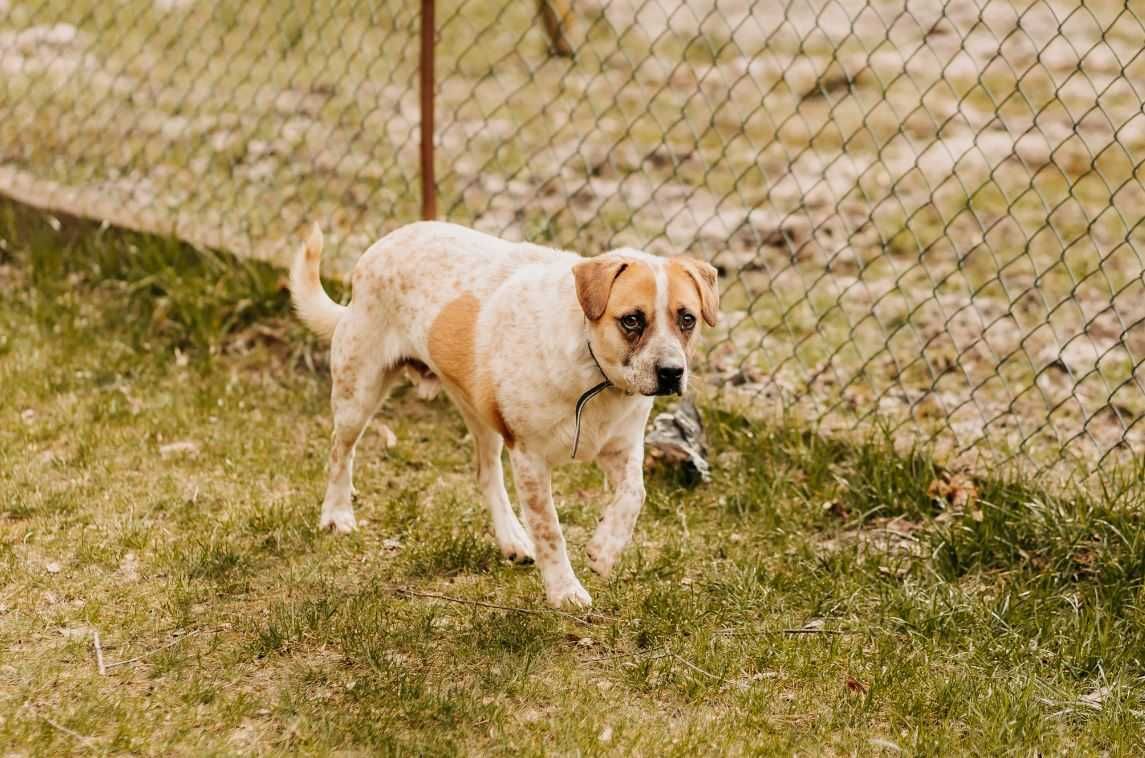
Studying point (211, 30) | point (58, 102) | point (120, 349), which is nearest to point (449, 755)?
point (120, 349)

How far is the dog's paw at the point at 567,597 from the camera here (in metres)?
3.98

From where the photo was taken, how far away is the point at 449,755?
3285 mm

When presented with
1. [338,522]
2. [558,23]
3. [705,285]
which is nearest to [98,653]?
[338,522]

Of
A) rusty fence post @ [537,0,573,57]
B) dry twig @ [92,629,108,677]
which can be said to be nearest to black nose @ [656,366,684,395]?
dry twig @ [92,629,108,677]

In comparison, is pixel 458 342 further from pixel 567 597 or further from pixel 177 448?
pixel 177 448

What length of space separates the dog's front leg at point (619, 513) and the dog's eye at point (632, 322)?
505 millimetres

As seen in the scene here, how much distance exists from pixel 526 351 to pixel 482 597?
80cm

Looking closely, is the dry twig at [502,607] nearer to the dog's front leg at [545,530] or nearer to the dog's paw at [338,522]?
the dog's front leg at [545,530]

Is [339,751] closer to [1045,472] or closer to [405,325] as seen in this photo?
[405,325]

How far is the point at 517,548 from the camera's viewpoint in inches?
173

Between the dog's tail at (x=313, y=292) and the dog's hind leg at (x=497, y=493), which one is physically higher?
the dog's tail at (x=313, y=292)

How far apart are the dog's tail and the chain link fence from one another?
57.6 inches

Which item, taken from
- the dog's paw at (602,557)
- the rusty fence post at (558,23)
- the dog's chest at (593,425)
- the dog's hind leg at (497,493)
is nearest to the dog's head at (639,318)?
the dog's chest at (593,425)

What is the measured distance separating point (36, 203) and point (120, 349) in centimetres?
127
